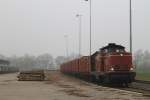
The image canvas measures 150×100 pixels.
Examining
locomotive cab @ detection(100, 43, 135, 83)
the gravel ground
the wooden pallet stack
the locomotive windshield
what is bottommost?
the gravel ground

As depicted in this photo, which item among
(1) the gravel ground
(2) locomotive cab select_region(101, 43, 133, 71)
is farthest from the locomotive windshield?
(1) the gravel ground

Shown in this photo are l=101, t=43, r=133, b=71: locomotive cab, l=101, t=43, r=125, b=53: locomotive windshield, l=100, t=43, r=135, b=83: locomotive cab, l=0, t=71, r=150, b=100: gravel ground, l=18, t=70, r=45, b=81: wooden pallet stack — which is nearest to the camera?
l=0, t=71, r=150, b=100: gravel ground

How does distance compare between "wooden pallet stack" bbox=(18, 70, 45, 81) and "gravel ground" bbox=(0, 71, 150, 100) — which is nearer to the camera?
"gravel ground" bbox=(0, 71, 150, 100)

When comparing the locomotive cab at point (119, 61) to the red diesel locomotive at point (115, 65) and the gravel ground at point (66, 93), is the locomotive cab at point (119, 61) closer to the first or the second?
the red diesel locomotive at point (115, 65)

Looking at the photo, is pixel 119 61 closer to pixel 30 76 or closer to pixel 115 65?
pixel 115 65

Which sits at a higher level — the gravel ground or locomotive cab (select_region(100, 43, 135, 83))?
locomotive cab (select_region(100, 43, 135, 83))

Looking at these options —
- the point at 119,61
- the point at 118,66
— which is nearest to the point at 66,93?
the point at 118,66

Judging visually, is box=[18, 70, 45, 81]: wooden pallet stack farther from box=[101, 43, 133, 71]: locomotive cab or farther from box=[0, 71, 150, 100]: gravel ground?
box=[0, 71, 150, 100]: gravel ground

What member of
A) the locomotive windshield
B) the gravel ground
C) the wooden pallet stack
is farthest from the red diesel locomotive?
the wooden pallet stack

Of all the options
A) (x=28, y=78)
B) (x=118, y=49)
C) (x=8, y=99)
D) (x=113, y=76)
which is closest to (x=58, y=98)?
(x=8, y=99)

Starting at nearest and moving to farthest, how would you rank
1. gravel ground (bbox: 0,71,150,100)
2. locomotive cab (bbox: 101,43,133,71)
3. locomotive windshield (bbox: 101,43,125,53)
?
gravel ground (bbox: 0,71,150,100), locomotive cab (bbox: 101,43,133,71), locomotive windshield (bbox: 101,43,125,53)

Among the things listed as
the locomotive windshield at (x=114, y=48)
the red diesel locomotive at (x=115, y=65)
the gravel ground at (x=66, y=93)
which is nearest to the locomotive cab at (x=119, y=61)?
the red diesel locomotive at (x=115, y=65)

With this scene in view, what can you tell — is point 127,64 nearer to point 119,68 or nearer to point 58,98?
point 119,68

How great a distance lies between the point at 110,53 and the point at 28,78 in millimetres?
16344
